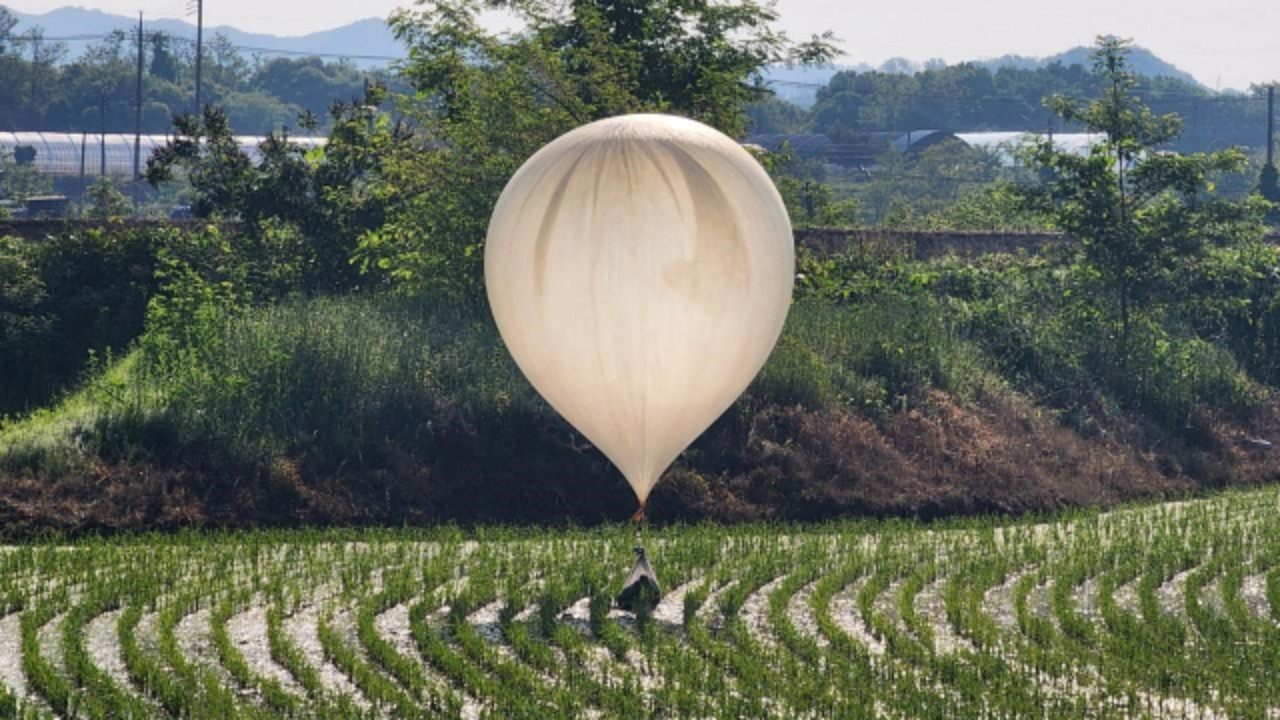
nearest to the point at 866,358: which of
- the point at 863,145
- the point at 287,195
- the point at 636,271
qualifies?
the point at 287,195

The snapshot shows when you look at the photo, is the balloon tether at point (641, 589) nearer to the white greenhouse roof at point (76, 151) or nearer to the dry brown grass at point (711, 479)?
the dry brown grass at point (711, 479)

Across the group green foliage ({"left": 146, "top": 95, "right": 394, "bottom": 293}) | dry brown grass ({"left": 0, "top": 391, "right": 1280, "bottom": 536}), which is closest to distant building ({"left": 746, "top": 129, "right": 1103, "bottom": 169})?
green foliage ({"left": 146, "top": 95, "right": 394, "bottom": 293})

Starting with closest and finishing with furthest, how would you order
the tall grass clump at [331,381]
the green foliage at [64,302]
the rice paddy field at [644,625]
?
the rice paddy field at [644,625] → the tall grass clump at [331,381] → the green foliage at [64,302]

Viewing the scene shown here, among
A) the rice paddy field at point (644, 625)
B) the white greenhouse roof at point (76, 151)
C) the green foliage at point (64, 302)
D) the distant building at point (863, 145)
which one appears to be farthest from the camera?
the distant building at point (863, 145)

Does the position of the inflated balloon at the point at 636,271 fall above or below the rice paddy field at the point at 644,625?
above

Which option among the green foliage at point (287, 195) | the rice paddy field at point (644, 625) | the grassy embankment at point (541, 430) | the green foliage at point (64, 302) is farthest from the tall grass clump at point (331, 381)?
the green foliage at point (287, 195)

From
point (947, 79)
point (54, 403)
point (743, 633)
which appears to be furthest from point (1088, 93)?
point (743, 633)

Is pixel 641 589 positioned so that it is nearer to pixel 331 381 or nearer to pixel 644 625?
pixel 644 625
